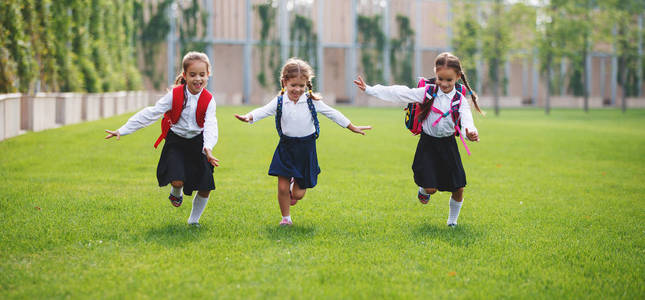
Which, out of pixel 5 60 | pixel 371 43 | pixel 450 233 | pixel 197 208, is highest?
pixel 371 43

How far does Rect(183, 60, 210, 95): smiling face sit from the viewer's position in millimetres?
5258

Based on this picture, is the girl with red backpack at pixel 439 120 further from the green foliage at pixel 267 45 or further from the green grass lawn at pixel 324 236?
the green foliage at pixel 267 45

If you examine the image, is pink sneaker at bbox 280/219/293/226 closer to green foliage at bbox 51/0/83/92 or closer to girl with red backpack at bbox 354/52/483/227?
girl with red backpack at bbox 354/52/483/227

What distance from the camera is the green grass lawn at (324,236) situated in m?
3.87

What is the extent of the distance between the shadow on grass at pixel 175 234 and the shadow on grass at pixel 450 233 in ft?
6.10

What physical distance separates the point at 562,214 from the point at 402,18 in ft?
134

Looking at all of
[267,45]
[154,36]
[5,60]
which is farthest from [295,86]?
[267,45]

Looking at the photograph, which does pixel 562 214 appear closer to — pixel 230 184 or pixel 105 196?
pixel 230 184

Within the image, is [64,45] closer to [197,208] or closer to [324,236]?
[197,208]

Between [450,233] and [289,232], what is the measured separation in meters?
1.41

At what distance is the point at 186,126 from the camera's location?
537 cm

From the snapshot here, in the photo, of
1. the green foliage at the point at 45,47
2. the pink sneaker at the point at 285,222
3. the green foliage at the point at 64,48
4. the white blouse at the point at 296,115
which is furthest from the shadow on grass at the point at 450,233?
the green foliage at the point at 64,48

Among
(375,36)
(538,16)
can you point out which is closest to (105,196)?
(538,16)

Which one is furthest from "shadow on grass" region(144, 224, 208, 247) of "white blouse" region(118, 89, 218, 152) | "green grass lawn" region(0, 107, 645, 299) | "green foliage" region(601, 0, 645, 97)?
"green foliage" region(601, 0, 645, 97)
